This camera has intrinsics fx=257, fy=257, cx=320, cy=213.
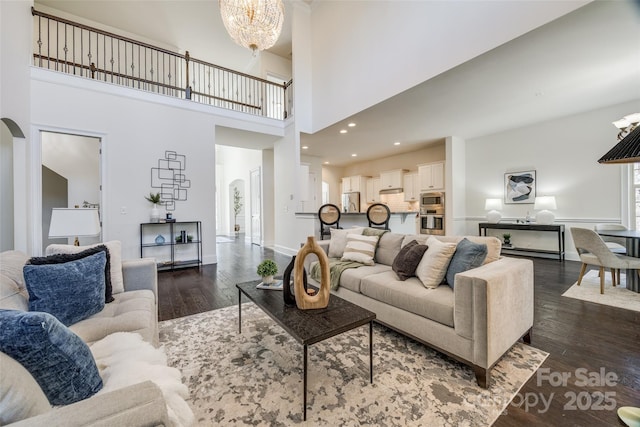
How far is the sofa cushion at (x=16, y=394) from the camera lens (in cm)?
63

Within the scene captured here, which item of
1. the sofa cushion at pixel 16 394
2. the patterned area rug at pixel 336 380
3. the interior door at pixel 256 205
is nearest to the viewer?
the sofa cushion at pixel 16 394

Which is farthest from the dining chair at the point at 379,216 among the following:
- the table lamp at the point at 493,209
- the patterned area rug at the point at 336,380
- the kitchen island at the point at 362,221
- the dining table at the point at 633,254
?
the table lamp at the point at 493,209

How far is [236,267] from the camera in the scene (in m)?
4.95

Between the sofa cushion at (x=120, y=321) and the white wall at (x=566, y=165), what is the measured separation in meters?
6.94

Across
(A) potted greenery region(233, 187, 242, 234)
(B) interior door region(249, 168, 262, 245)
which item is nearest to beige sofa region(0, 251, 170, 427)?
(B) interior door region(249, 168, 262, 245)

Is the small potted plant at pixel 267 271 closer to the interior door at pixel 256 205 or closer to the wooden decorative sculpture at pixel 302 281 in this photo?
the wooden decorative sculpture at pixel 302 281

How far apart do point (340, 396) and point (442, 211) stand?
612 cm

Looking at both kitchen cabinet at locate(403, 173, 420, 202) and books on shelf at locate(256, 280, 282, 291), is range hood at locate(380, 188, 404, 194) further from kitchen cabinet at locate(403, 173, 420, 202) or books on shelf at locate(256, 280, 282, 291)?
books on shelf at locate(256, 280, 282, 291)

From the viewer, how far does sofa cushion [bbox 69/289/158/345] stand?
1471 millimetres

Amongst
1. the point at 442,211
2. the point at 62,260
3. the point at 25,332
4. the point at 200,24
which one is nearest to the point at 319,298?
the point at 25,332

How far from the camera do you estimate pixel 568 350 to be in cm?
201

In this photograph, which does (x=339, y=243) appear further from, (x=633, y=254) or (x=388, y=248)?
(x=633, y=254)

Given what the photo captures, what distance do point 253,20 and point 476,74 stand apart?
→ 2.98 metres

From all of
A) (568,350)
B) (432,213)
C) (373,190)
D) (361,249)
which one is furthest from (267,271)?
(373,190)
